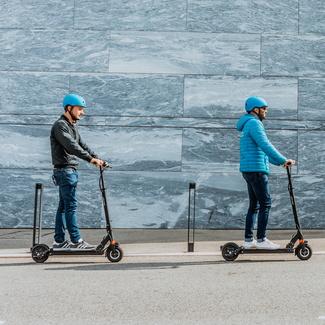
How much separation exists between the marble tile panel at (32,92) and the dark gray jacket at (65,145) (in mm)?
4405

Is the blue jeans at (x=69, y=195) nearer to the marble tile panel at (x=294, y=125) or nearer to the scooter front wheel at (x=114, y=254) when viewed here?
the scooter front wheel at (x=114, y=254)

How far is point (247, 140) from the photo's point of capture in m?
7.87

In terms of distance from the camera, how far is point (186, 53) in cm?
1226

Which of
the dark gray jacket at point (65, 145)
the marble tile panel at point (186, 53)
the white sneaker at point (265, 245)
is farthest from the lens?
the marble tile panel at point (186, 53)

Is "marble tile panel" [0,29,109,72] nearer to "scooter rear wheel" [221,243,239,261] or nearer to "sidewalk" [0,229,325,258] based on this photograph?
"sidewalk" [0,229,325,258]

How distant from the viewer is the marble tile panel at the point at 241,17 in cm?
1232

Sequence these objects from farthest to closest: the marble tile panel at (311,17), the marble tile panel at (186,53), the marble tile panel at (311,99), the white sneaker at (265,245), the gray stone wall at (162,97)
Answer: the marble tile panel at (311,17)
the marble tile panel at (186,53)
the marble tile panel at (311,99)
the gray stone wall at (162,97)
the white sneaker at (265,245)

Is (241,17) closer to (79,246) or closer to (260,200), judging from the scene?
(260,200)

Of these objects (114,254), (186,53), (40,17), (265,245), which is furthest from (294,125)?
(114,254)

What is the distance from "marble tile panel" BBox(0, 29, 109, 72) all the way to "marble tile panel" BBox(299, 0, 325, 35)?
12.6 ft

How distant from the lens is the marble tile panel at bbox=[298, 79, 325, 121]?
12.1m

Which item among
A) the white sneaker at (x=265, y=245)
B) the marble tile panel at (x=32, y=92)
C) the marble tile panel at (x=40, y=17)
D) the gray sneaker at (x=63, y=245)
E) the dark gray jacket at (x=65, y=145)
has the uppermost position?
the marble tile panel at (x=40, y=17)

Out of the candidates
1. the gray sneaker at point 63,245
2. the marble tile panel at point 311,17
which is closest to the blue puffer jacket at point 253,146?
the gray sneaker at point 63,245

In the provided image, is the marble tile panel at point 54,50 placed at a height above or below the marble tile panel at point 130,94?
above
